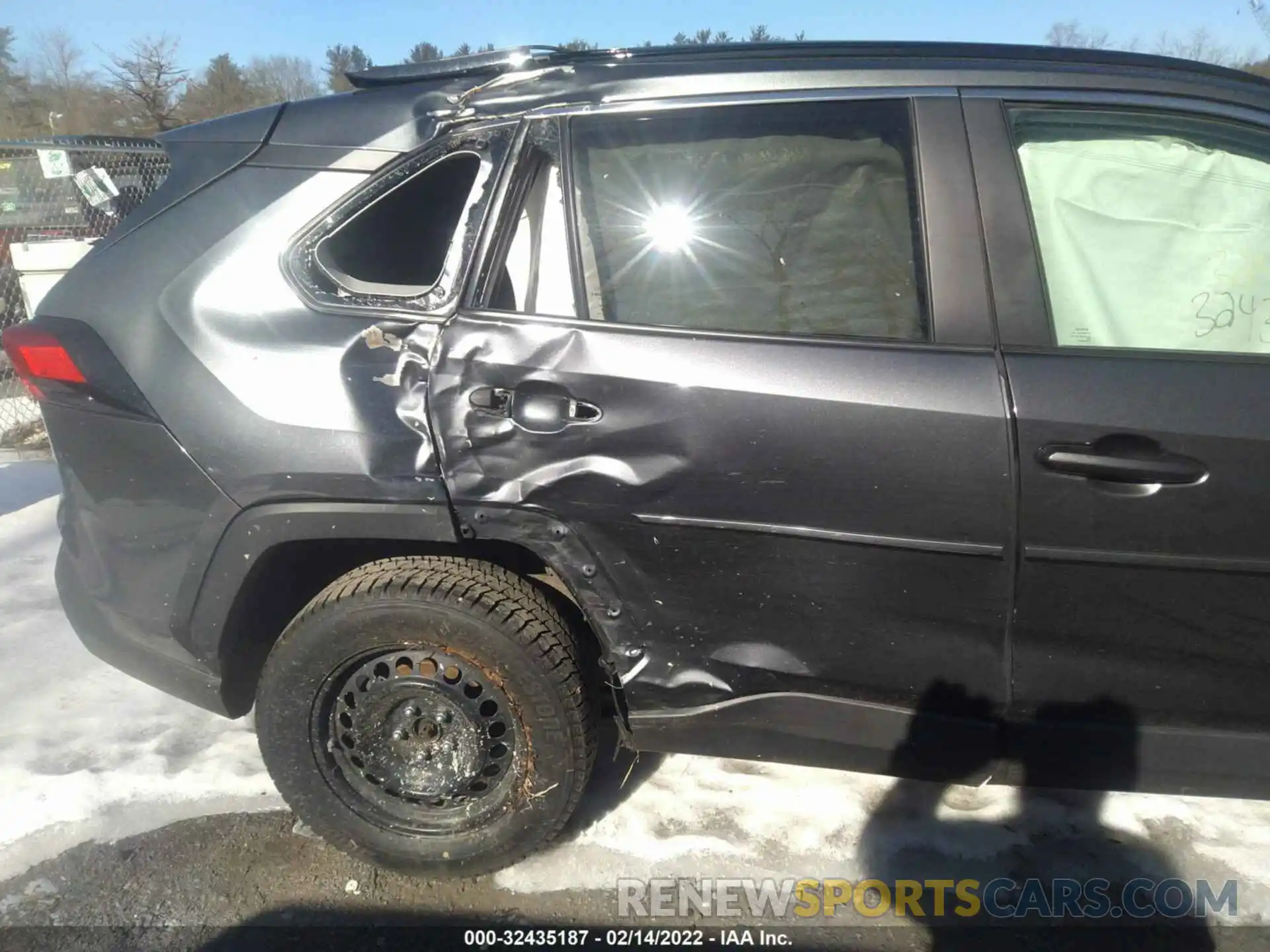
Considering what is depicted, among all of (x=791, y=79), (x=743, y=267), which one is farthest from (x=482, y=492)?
(x=791, y=79)

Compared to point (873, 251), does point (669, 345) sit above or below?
below

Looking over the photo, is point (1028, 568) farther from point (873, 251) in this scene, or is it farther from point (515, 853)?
point (515, 853)

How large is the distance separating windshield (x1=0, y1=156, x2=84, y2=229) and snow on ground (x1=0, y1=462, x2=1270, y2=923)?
15.8 ft

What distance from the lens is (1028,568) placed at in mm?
1971

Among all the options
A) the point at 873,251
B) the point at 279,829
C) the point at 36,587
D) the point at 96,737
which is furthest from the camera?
the point at 36,587

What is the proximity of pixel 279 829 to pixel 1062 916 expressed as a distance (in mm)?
2154

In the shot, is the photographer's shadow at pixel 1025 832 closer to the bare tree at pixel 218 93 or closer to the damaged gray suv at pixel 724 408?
the damaged gray suv at pixel 724 408

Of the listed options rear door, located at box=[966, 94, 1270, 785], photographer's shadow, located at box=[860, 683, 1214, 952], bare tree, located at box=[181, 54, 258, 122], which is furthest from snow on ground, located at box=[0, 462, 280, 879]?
bare tree, located at box=[181, 54, 258, 122]

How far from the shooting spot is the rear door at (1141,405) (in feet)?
6.27

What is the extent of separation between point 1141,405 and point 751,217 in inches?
37.5

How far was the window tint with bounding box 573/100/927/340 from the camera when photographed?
209 centimetres

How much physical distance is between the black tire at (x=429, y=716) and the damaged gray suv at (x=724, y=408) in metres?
0.01

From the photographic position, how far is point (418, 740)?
237cm

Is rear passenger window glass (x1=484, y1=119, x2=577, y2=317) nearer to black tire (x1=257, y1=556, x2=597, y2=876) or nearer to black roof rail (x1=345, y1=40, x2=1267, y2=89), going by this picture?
black roof rail (x1=345, y1=40, x2=1267, y2=89)
